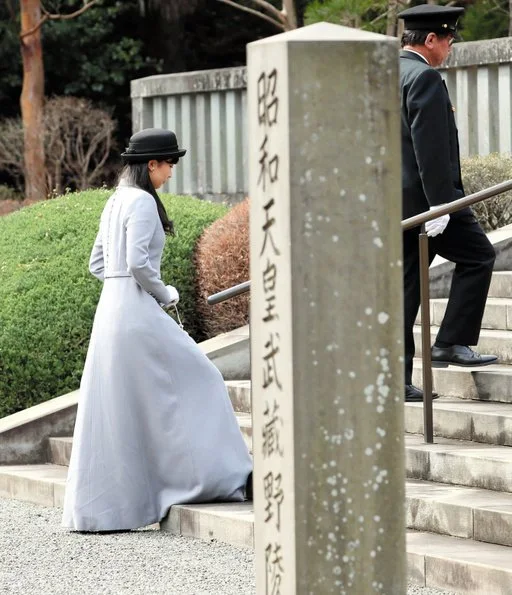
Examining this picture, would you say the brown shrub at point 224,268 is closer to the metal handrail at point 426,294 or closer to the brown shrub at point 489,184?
the brown shrub at point 489,184

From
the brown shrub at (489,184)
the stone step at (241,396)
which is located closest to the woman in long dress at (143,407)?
the stone step at (241,396)

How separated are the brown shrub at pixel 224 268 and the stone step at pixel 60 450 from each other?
1521 millimetres

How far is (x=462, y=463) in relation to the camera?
5.82 m

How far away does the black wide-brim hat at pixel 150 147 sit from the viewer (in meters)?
6.09

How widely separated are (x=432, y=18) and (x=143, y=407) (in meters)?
2.20

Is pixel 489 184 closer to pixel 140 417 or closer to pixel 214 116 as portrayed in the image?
pixel 140 417

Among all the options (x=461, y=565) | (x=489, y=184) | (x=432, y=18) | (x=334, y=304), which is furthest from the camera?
(x=489, y=184)

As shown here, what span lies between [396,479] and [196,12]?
1912cm

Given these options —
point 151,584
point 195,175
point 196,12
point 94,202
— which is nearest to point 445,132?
point 151,584

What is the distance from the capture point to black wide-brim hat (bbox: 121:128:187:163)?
6086mm

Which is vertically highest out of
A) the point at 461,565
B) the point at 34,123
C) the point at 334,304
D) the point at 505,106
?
the point at 34,123

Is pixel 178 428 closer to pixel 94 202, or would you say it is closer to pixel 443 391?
pixel 443 391

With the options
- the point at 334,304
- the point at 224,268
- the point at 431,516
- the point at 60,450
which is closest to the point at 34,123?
the point at 224,268

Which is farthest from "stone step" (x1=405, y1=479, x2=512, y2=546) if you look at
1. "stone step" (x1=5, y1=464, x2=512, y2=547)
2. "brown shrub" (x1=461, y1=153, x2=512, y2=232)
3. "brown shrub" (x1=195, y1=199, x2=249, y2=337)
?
"brown shrub" (x1=461, y1=153, x2=512, y2=232)
